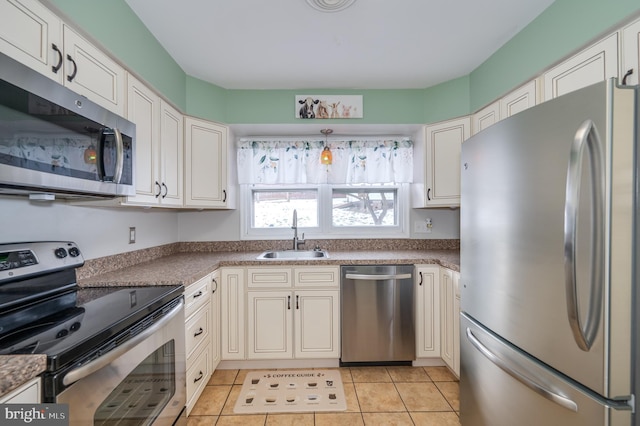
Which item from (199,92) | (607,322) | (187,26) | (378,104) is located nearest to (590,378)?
(607,322)

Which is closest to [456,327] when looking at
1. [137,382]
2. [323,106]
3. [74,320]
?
[137,382]

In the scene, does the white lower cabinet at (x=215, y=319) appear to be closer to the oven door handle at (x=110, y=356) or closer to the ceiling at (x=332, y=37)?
the oven door handle at (x=110, y=356)

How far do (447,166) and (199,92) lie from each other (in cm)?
215

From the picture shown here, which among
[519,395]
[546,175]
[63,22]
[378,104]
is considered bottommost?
[519,395]

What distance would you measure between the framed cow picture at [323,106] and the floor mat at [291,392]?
210cm

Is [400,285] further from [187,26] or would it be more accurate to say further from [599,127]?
[187,26]

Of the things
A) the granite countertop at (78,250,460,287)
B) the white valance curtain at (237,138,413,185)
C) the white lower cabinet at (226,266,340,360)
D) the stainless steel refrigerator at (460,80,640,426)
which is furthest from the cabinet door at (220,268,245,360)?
the stainless steel refrigerator at (460,80,640,426)

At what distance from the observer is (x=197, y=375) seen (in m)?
1.73

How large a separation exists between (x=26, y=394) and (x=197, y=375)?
1.18 metres

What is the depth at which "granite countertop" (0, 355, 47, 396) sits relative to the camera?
0.64 meters

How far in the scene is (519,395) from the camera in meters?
1.07

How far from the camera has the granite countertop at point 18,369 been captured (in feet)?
2.10

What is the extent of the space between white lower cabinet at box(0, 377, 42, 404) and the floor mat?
1.27 metres

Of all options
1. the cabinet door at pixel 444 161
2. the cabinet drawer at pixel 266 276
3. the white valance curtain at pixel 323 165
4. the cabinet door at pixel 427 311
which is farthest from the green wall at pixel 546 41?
the cabinet drawer at pixel 266 276
